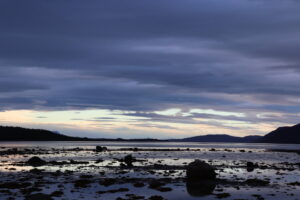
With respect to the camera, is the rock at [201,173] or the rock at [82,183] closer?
the rock at [82,183]

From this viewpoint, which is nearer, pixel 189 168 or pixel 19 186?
pixel 19 186

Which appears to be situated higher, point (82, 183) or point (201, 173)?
point (201, 173)

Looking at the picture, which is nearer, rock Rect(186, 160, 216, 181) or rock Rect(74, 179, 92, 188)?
rock Rect(74, 179, 92, 188)

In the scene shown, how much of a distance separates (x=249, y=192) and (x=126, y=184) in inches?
429

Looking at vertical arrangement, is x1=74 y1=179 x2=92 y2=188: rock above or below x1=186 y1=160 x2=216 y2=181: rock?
below

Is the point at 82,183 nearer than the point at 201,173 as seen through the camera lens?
Yes

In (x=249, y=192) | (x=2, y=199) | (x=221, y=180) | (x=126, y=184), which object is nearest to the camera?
(x=2, y=199)

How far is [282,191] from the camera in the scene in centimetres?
2839

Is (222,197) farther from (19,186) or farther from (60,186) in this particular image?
(19,186)

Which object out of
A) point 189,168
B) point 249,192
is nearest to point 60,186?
point 189,168

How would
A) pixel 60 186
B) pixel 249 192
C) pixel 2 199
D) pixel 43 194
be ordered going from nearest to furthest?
1. pixel 2 199
2. pixel 43 194
3. pixel 249 192
4. pixel 60 186

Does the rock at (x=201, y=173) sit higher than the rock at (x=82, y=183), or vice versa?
the rock at (x=201, y=173)

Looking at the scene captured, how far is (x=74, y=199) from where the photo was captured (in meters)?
24.2

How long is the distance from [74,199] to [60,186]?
19.2ft
